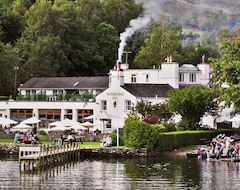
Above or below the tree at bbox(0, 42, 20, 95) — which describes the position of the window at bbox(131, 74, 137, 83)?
below

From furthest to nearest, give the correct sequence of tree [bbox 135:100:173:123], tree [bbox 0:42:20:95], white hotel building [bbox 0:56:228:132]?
tree [bbox 0:42:20:95]
white hotel building [bbox 0:56:228:132]
tree [bbox 135:100:173:123]

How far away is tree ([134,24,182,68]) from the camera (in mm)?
145375

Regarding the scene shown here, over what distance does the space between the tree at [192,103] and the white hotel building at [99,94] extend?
7.72 meters

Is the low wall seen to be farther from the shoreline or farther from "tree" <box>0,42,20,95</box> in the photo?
"tree" <box>0,42,20,95</box>

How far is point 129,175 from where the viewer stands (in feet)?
218

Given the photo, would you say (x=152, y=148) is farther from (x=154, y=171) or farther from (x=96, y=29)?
(x=96, y=29)

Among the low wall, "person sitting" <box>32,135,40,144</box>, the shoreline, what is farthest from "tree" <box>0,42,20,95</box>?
the low wall

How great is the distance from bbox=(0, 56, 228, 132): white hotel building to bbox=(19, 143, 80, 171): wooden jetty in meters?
17.3

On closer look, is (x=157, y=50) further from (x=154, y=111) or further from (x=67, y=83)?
A: (x=154, y=111)

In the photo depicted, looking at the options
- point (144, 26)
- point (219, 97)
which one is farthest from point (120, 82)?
point (144, 26)

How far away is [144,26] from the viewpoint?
540ft

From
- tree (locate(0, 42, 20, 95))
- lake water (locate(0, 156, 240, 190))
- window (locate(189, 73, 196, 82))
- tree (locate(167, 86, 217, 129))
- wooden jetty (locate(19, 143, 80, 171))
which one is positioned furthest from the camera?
tree (locate(0, 42, 20, 95))

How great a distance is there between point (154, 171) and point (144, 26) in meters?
97.5

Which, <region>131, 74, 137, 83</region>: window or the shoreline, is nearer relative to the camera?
the shoreline
